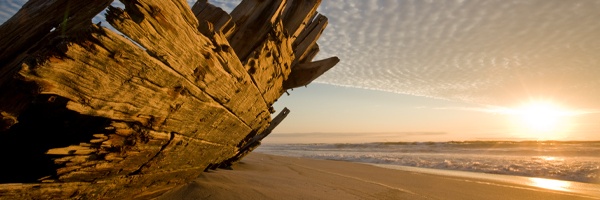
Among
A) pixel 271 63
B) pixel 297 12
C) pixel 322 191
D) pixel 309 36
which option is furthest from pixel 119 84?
pixel 322 191

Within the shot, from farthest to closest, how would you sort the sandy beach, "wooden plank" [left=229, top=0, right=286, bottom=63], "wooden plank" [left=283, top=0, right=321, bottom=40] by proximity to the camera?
the sandy beach < "wooden plank" [left=283, top=0, right=321, bottom=40] < "wooden plank" [left=229, top=0, right=286, bottom=63]

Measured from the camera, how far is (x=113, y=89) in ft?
4.91

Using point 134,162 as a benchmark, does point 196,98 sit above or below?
above

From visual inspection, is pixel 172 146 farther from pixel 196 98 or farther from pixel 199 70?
pixel 199 70

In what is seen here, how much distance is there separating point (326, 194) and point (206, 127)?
2.67 m

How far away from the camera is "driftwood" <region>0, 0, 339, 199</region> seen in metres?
1.34

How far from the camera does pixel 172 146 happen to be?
238cm

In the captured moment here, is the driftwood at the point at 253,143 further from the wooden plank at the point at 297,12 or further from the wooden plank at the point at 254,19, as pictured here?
the wooden plank at the point at 254,19

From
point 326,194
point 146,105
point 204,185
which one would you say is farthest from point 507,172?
point 146,105

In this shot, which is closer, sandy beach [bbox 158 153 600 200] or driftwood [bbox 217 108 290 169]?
sandy beach [bbox 158 153 600 200]

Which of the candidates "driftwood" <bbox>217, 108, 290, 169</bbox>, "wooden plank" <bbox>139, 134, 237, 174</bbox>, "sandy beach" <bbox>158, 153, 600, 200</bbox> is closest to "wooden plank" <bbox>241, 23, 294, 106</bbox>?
"wooden plank" <bbox>139, 134, 237, 174</bbox>

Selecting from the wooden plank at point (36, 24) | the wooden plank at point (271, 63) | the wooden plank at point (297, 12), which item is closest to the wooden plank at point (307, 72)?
the wooden plank at point (271, 63)

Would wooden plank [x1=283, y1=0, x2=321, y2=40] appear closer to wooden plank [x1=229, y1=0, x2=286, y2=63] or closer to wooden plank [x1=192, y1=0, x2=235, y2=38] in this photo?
wooden plank [x1=229, y1=0, x2=286, y2=63]

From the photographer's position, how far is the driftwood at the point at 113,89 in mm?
1343
